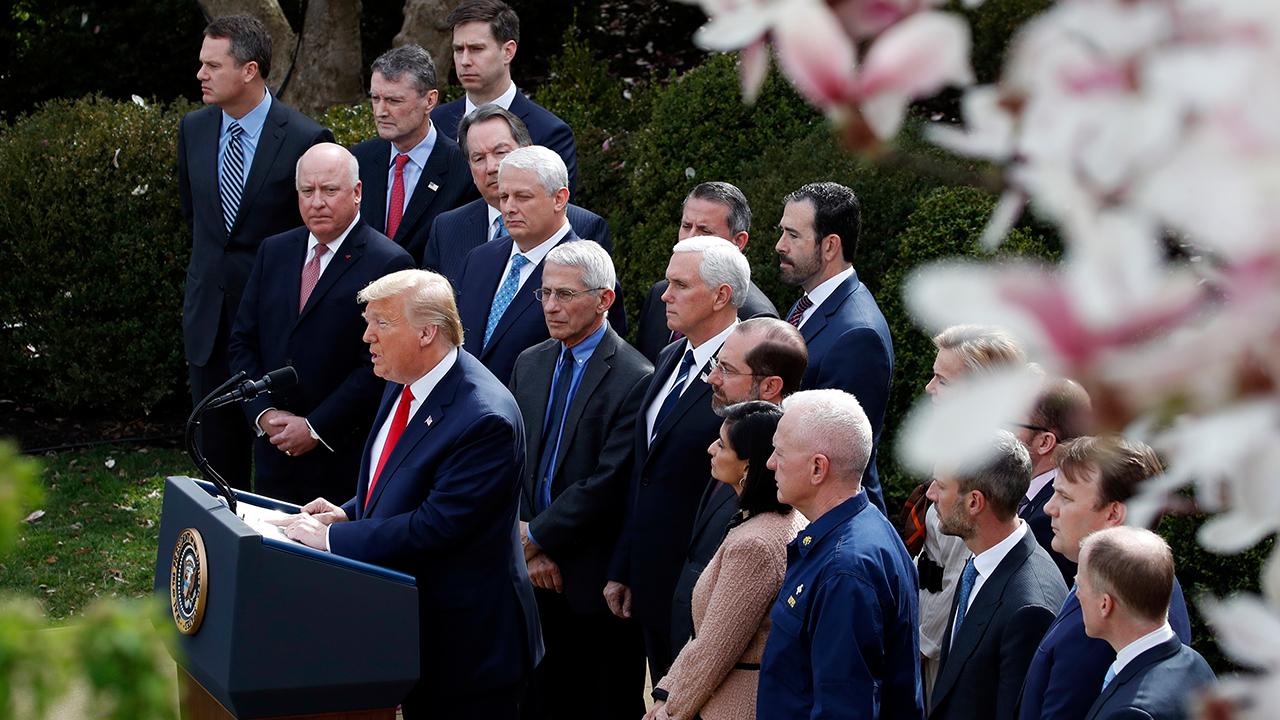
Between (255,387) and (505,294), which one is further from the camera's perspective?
(505,294)

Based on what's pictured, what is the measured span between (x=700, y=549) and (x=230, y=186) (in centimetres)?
398

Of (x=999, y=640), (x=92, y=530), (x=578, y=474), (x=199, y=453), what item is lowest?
(x=92, y=530)

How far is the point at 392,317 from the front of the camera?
500 cm

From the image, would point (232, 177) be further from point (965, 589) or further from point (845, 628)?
point (845, 628)

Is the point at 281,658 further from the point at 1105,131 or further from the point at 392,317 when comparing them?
the point at 1105,131

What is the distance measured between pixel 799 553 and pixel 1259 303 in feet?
11.5

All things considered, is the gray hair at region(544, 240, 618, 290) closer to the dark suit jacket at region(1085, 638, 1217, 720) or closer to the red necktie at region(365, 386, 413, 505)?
the red necktie at region(365, 386, 413, 505)

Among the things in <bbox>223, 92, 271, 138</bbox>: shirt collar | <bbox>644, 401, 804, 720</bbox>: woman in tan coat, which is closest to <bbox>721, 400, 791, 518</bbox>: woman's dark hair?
<bbox>644, 401, 804, 720</bbox>: woman in tan coat

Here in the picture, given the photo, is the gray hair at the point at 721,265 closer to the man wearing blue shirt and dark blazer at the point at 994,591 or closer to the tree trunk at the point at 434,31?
the man wearing blue shirt and dark blazer at the point at 994,591

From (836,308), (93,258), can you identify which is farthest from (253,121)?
(836,308)

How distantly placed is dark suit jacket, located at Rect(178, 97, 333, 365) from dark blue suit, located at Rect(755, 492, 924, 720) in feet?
14.6

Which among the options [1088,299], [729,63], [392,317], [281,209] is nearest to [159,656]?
[1088,299]

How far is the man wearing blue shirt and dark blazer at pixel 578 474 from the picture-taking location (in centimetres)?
582

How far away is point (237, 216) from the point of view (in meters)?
7.65
